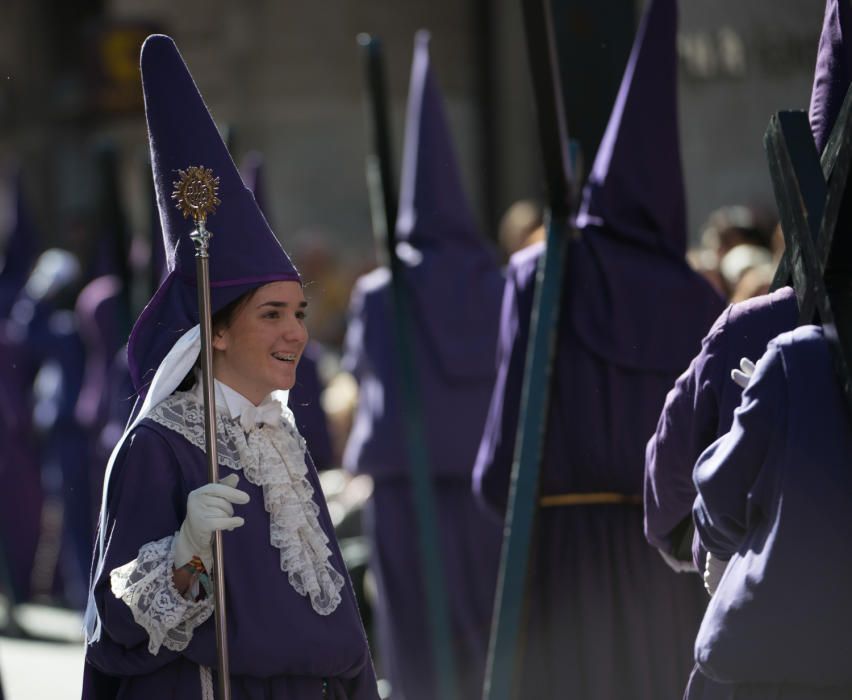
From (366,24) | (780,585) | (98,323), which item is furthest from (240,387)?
(366,24)

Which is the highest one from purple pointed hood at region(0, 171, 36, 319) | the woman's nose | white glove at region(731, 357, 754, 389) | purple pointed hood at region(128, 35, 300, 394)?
purple pointed hood at region(0, 171, 36, 319)

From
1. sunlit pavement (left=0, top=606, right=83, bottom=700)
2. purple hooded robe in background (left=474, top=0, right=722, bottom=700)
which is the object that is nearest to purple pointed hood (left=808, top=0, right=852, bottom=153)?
purple hooded robe in background (left=474, top=0, right=722, bottom=700)

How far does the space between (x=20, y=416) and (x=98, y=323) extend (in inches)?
56.8

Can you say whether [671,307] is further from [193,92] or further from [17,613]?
[17,613]

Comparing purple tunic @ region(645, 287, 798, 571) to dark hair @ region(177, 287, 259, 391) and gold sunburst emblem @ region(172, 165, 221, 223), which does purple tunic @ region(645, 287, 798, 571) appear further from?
gold sunburst emblem @ region(172, 165, 221, 223)

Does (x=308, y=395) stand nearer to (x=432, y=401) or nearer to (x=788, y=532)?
(x=788, y=532)

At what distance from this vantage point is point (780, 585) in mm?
3297

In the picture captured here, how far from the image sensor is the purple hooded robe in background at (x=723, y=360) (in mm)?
3801

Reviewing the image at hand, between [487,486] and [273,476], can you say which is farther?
[487,486]

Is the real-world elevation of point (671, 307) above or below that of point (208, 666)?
above

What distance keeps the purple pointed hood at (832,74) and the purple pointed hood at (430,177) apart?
3.69 m

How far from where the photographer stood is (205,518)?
10.9ft

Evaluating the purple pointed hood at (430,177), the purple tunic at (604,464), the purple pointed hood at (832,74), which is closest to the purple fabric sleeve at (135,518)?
the purple pointed hood at (832,74)

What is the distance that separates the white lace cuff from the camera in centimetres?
337
